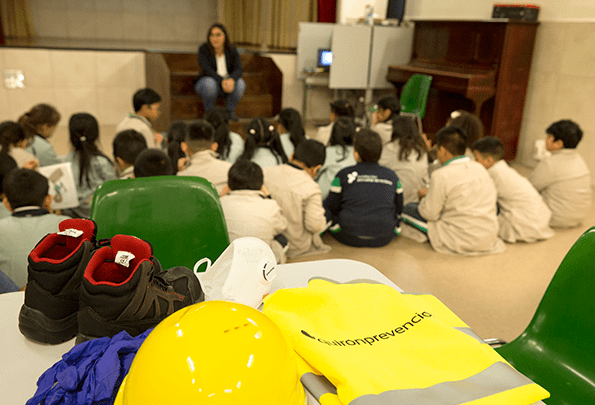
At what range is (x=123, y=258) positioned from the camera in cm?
80

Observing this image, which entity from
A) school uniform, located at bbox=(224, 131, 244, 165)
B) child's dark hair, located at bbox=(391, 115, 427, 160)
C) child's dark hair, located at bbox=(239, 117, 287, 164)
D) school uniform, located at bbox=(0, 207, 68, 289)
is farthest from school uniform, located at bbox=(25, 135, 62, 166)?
child's dark hair, located at bbox=(391, 115, 427, 160)

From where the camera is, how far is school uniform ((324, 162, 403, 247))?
2.60m

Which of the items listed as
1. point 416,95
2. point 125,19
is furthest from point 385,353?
point 125,19

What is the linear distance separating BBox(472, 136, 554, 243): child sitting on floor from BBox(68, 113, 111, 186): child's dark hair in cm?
219

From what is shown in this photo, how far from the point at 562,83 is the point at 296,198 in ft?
9.86

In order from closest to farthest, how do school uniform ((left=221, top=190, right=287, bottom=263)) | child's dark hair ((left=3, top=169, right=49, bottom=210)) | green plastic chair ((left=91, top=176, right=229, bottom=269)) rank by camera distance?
1. green plastic chair ((left=91, top=176, right=229, bottom=269))
2. child's dark hair ((left=3, top=169, right=49, bottom=210))
3. school uniform ((left=221, top=190, right=287, bottom=263))

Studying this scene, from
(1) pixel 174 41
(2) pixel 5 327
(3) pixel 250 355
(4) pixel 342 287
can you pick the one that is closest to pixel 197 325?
(3) pixel 250 355

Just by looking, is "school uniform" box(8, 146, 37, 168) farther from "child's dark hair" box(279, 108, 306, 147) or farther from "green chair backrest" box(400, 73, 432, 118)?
"green chair backrest" box(400, 73, 432, 118)

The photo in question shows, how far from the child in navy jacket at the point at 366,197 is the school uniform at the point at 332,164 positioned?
0.74 ft

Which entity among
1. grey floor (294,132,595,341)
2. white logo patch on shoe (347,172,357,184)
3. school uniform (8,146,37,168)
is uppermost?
school uniform (8,146,37,168)

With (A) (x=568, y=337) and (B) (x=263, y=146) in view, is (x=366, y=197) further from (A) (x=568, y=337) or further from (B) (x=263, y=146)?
(A) (x=568, y=337)

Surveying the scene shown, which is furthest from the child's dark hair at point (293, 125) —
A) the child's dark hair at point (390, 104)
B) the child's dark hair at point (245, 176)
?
the child's dark hair at point (245, 176)

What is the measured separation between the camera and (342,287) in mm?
862

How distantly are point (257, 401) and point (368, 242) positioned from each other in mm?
2229
